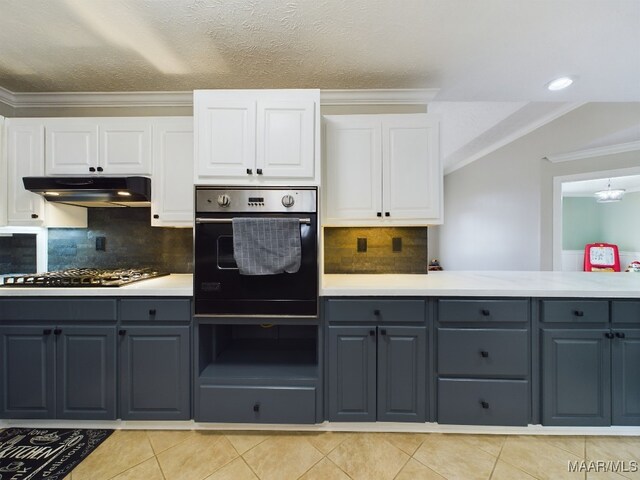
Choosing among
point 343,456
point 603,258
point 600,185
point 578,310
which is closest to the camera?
point 343,456

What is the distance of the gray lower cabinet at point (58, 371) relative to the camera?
171 cm

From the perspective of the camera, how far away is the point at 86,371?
67.6 inches

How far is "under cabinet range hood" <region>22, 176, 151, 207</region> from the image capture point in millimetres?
1865

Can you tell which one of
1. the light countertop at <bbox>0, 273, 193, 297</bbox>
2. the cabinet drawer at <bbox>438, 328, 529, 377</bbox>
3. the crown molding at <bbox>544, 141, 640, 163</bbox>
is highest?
the crown molding at <bbox>544, 141, 640, 163</bbox>

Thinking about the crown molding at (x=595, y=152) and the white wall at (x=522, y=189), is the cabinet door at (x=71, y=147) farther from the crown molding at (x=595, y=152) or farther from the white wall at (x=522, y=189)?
the crown molding at (x=595, y=152)

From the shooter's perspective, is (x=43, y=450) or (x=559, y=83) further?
(x=559, y=83)

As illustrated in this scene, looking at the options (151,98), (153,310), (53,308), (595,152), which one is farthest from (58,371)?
(595,152)

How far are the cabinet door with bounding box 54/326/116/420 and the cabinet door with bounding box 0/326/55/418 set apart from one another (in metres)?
0.06

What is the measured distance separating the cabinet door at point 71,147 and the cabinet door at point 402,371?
2.41 metres

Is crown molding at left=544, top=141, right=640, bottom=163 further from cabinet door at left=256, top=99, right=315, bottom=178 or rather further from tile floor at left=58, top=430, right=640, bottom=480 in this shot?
cabinet door at left=256, top=99, right=315, bottom=178

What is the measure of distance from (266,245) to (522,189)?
172 inches

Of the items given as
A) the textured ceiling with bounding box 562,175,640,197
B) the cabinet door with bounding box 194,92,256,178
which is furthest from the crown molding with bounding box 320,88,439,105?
the textured ceiling with bounding box 562,175,640,197

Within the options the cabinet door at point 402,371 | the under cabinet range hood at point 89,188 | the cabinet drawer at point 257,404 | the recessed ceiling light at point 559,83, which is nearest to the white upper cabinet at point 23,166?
the under cabinet range hood at point 89,188

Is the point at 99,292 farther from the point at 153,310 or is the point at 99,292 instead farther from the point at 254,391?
the point at 254,391
